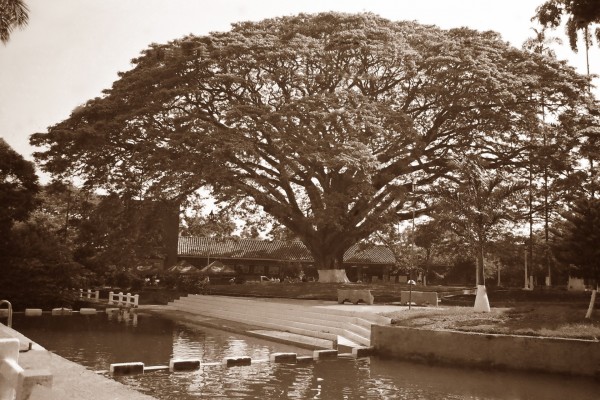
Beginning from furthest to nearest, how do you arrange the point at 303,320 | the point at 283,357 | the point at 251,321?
the point at 251,321
the point at 303,320
the point at 283,357

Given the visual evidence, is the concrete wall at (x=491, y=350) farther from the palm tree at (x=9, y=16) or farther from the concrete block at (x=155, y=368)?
the palm tree at (x=9, y=16)

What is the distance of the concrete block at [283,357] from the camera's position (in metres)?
16.2

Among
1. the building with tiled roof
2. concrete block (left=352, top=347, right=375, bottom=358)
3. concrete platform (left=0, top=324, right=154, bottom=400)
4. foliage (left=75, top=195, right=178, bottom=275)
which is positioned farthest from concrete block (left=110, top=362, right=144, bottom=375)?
the building with tiled roof

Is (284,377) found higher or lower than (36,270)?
lower

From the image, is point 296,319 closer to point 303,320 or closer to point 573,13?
point 303,320

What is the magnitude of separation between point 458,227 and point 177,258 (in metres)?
39.8

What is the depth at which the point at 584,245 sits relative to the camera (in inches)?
684

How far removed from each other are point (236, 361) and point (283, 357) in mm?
1420

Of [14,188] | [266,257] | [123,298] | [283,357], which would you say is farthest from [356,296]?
[266,257]

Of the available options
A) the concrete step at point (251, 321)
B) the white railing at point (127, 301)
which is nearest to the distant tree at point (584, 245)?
the concrete step at point (251, 321)

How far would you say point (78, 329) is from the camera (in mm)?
22469

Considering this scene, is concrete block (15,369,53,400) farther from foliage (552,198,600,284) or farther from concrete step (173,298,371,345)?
foliage (552,198,600,284)

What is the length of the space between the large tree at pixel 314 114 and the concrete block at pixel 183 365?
1355 cm

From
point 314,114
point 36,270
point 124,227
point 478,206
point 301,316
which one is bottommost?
point 301,316
